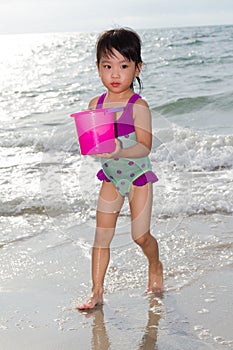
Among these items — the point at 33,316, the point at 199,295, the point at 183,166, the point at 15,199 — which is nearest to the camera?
the point at 33,316

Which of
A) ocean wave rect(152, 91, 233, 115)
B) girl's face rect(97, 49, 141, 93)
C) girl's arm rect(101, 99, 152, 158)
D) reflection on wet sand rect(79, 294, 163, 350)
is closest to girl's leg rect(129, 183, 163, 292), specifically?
reflection on wet sand rect(79, 294, 163, 350)

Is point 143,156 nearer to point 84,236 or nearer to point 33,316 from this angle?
point 33,316

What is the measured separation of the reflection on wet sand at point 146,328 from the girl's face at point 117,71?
1138 millimetres

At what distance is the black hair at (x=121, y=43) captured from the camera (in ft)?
9.60

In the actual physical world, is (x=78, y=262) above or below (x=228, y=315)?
below

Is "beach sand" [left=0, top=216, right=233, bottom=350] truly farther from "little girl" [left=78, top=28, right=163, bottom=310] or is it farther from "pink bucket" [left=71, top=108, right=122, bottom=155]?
"pink bucket" [left=71, top=108, right=122, bottom=155]

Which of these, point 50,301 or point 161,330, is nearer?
point 161,330

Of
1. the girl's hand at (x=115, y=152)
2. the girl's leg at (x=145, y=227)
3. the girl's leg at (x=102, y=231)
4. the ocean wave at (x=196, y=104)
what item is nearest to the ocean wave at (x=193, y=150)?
the ocean wave at (x=196, y=104)

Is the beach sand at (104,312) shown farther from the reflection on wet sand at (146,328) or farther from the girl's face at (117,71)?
the girl's face at (117,71)

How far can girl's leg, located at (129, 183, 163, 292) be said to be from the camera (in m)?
3.10

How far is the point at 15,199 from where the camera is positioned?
5.41 m

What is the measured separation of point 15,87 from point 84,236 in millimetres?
14768

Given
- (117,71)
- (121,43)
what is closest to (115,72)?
(117,71)

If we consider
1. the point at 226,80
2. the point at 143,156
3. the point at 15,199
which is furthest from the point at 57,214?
the point at 226,80
